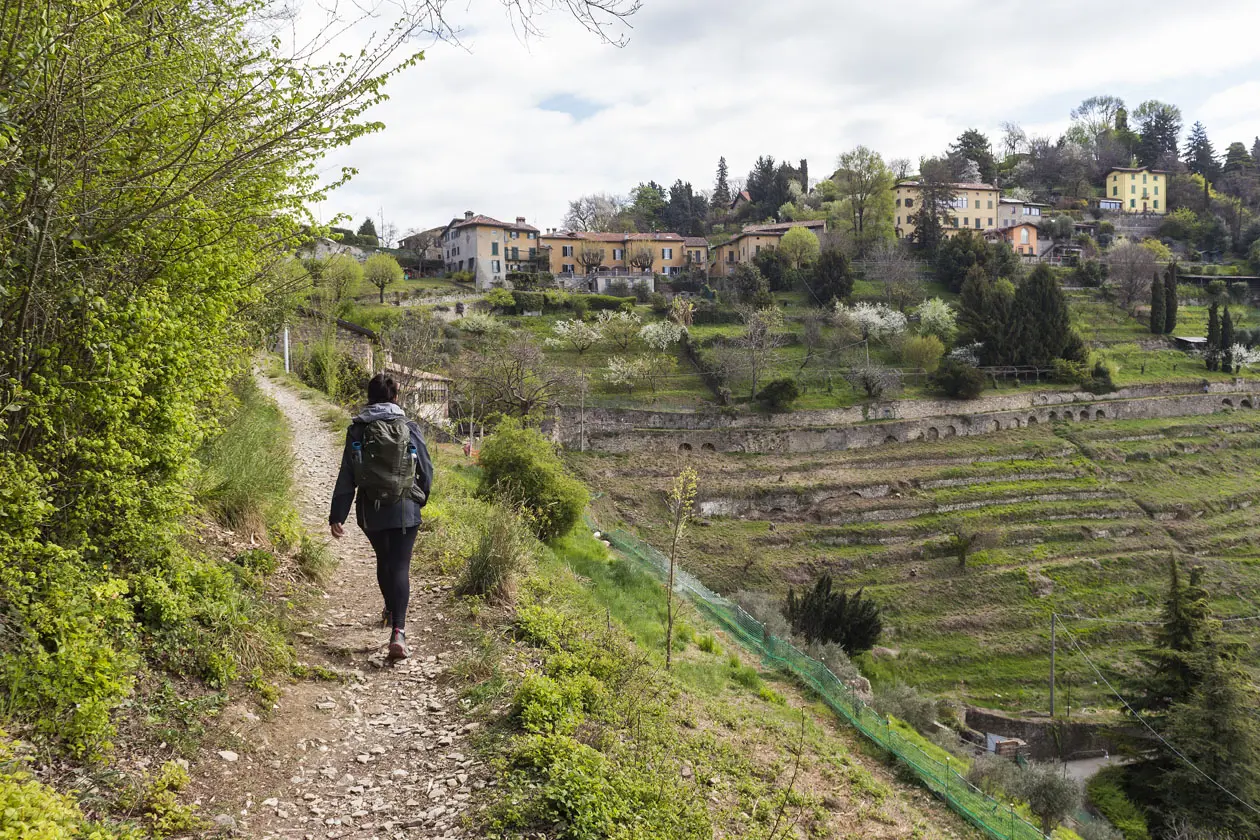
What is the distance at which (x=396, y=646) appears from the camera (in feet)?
17.9

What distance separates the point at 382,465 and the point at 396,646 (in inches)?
52.9

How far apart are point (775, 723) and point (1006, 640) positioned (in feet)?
70.4

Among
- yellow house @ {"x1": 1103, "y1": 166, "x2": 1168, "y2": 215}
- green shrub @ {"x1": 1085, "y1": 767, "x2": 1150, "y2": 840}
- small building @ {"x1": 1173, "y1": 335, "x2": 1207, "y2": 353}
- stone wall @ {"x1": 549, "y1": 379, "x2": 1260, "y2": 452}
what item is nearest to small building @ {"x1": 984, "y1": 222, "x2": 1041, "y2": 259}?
small building @ {"x1": 1173, "y1": 335, "x2": 1207, "y2": 353}

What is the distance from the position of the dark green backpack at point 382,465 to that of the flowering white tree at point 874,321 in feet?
169

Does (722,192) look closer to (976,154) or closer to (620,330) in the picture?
(976,154)

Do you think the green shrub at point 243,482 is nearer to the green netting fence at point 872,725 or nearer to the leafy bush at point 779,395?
the green netting fence at point 872,725

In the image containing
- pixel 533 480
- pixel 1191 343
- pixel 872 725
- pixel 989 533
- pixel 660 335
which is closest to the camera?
pixel 872 725

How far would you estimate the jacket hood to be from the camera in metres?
5.14

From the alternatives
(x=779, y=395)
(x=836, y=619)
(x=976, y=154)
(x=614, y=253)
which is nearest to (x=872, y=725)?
(x=836, y=619)

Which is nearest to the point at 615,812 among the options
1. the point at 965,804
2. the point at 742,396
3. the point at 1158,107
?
the point at 965,804

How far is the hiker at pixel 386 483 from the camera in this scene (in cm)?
505

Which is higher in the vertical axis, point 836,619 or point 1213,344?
point 1213,344

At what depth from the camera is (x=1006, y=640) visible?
26594 millimetres

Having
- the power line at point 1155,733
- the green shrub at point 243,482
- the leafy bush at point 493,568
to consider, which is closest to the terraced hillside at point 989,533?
the power line at point 1155,733
